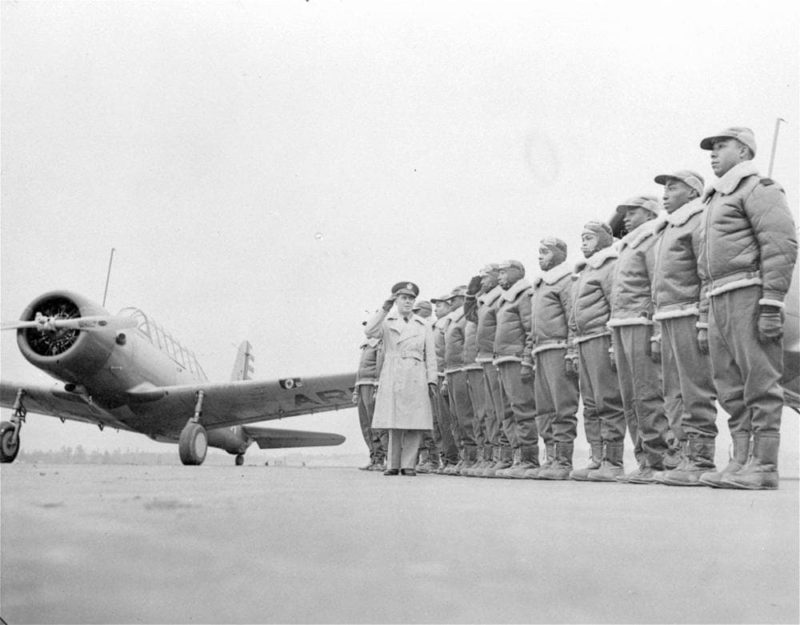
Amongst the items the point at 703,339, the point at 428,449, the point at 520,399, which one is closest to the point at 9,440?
the point at 428,449

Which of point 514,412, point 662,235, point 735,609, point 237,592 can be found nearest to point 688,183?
point 662,235

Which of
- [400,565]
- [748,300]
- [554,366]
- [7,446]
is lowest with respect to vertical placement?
[7,446]

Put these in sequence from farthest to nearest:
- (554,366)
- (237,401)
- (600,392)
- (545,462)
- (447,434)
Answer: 1. (237,401)
2. (447,434)
3. (554,366)
4. (545,462)
5. (600,392)

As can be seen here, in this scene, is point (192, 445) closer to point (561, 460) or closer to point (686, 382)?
point (561, 460)

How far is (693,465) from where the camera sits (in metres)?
4.40

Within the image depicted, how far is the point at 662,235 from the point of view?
5137 mm

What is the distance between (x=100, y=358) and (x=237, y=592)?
1049 cm

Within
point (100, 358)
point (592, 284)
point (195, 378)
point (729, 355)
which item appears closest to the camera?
point (729, 355)

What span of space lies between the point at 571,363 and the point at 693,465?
1750 mm

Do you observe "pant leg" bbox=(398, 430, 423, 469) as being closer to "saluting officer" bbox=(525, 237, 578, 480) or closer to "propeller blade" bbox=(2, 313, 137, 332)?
"saluting officer" bbox=(525, 237, 578, 480)

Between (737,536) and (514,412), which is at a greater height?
(514,412)

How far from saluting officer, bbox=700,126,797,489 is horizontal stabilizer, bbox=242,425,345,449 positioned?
1565cm

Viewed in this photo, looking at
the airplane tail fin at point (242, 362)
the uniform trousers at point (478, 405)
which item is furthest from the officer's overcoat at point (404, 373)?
the airplane tail fin at point (242, 362)

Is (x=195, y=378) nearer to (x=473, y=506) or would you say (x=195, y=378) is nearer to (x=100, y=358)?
(x=100, y=358)
